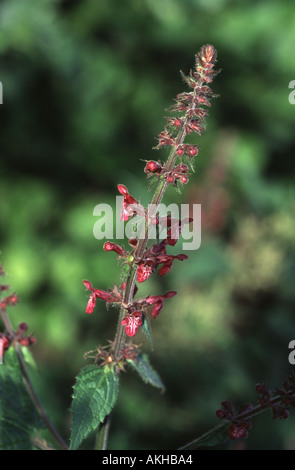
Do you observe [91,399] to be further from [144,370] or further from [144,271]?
[144,271]

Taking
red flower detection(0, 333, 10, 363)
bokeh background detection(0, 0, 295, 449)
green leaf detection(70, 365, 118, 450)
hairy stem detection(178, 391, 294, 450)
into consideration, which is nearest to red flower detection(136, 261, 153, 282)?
green leaf detection(70, 365, 118, 450)

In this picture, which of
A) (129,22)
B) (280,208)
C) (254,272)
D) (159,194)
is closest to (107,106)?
(129,22)

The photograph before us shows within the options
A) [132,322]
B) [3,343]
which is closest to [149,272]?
[132,322]

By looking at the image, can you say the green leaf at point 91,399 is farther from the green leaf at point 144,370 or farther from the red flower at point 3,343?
the red flower at point 3,343

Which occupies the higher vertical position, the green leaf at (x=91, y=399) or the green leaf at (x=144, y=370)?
the green leaf at (x=144, y=370)

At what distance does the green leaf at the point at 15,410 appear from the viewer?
1.92 metres

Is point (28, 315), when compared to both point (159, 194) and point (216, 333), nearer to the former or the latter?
point (216, 333)

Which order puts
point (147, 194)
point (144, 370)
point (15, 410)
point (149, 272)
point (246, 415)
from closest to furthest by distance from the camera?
point (149, 272)
point (246, 415)
point (144, 370)
point (15, 410)
point (147, 194)

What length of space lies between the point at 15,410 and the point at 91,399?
55 cm

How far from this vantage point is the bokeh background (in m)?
4.43

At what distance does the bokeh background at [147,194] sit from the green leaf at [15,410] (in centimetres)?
168

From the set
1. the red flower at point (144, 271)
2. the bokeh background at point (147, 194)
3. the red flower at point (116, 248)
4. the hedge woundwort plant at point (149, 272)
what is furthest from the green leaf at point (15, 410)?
the bokeh background at point (147, 194)

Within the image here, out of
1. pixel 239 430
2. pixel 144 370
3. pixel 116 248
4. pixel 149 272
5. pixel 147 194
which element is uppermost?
pixel 147 194

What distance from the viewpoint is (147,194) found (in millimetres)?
5348
